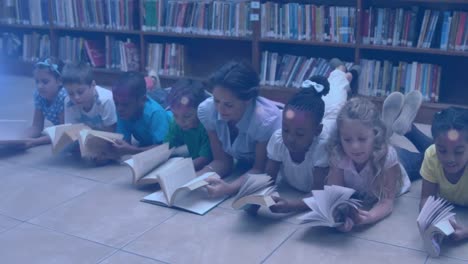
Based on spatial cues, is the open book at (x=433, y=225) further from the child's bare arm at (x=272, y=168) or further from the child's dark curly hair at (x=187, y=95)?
the child's dark curly hair at (x=187, y=95)

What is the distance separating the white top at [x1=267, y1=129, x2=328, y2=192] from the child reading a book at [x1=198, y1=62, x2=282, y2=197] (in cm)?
9

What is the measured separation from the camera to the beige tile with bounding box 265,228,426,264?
171 cm

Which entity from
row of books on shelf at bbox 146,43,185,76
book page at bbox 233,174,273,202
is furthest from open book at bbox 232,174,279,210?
row of books on shelf at bbox 146,43,185,76

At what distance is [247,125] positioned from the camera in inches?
89.7

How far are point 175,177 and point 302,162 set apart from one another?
0.50 m

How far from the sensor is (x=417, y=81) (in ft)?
11.3

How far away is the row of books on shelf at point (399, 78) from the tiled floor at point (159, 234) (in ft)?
4.14

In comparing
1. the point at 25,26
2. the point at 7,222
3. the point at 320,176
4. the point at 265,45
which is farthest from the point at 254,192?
the point at 25,26

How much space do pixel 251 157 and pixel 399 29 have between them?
1.53 metres

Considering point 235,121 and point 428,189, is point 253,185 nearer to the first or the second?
point 235,121

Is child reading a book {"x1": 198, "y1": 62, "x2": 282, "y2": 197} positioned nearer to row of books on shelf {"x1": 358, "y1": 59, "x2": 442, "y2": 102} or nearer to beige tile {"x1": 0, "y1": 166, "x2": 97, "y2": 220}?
beige tile {"x1": 0, "y1": 166, "x2": 97, "y2": 220}

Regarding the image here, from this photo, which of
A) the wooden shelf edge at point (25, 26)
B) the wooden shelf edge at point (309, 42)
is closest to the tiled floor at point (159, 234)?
the wooden shelf edge at point (309, 42)

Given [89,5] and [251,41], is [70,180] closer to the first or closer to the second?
[251,41]

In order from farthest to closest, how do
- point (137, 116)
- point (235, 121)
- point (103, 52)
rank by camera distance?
1. point (103, 52)
2. point (137, 116)
3. point (235, 121)
